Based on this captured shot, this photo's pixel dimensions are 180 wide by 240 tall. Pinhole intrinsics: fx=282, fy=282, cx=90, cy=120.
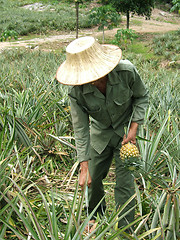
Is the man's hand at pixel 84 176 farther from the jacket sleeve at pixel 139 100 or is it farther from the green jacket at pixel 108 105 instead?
the jacket sleeve at pixel 139 100

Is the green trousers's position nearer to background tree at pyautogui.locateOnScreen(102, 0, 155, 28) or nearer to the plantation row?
the plantation row

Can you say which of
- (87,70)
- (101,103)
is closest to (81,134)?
(101,103)

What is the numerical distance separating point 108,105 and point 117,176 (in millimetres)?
487

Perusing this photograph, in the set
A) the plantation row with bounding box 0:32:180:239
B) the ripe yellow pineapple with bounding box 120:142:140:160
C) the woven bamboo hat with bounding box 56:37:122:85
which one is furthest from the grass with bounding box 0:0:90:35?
the ripe yellow pineapple with bounding box 120:142:140:160

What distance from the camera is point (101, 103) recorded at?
5.63 ft

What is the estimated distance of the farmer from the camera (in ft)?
4.78

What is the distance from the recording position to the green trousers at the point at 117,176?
72.0 inches

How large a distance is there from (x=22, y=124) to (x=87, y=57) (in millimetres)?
1244

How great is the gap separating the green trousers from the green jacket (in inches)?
2.7

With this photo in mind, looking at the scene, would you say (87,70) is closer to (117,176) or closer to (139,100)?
(139,100)

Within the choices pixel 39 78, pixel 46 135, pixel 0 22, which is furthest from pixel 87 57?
pixel 0 22

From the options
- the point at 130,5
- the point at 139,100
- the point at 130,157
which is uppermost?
the point at 130,5

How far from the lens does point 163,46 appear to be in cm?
921

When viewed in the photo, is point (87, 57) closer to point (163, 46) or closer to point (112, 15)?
point (163, 46)
